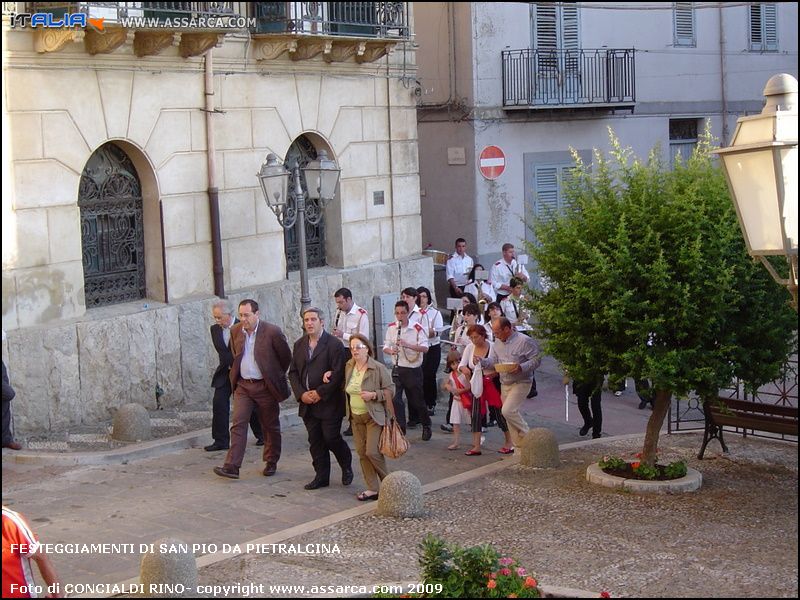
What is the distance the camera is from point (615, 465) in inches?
470

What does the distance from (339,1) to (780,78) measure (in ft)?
37.7

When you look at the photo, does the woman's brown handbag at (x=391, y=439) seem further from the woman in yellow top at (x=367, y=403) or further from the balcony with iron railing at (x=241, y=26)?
the balcony with iron railing at (x=241, y=26)

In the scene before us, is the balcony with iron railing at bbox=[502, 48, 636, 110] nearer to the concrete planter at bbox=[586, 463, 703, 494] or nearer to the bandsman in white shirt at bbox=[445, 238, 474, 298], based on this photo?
the bandsman in white shirt at bbox=[445, 238, 474, 298]

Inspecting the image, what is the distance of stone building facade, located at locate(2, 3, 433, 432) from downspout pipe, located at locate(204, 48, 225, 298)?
1.0 inches

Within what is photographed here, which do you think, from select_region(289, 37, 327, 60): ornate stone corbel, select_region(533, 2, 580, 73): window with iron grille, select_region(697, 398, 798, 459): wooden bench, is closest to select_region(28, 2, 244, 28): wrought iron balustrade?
select_region(289, 37, 327, 60): ornate stone corbel

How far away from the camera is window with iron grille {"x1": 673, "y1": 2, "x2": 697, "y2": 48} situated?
26.9 metres

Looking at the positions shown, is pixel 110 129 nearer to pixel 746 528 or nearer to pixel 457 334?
pixel 457 334

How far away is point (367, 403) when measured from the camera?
36.0 feet

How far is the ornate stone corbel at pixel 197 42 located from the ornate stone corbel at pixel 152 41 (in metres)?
0.30

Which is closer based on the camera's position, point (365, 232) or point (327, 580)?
point (327, 580)

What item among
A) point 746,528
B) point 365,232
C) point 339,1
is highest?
point 339,1

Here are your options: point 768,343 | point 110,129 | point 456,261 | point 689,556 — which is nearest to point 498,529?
point 689,556

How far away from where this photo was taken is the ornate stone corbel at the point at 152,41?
14.9 m

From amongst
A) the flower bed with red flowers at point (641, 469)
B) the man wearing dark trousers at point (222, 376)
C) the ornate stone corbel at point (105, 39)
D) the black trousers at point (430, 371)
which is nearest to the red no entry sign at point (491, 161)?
the black trousers at point (430, 371)
